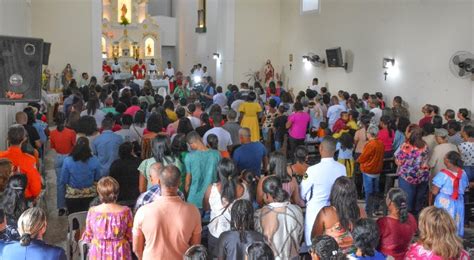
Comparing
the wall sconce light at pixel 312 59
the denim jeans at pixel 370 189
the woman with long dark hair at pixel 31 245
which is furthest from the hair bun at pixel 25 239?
the wall sconce light at pixel 312 59

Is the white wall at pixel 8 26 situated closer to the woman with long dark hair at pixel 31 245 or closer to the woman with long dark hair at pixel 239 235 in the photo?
the woman with long dark hair at pixel 31 245

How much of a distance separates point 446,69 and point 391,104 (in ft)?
7.63

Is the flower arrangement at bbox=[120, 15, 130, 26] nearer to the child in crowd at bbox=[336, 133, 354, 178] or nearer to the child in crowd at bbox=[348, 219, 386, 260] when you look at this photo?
the child in crowd at bbox=[336, 133, 354, 178]

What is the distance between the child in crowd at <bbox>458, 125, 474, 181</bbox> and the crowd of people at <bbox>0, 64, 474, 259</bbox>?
19 mm

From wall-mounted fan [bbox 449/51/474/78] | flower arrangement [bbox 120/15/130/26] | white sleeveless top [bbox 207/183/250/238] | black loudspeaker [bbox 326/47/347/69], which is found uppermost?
flower arrangement [bbox 120/15/130/26]

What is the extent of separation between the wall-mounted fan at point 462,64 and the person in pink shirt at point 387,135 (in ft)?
13.6

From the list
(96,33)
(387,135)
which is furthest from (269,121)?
(96,33)

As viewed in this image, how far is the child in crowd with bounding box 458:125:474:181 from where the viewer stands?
732 centimetres

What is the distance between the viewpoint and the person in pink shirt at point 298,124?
1051 centimetres

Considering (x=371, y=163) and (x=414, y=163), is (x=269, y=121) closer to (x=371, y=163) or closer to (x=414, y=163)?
(x=371, y=163)

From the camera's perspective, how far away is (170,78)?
23828mm

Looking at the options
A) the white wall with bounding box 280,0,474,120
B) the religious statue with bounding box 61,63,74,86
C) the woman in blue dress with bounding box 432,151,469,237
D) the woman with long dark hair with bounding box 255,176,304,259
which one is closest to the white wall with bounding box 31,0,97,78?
the religious statue with bounding box 61,63,74,86

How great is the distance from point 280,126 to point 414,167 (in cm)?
411

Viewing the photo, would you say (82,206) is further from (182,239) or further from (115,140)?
(182,239)
